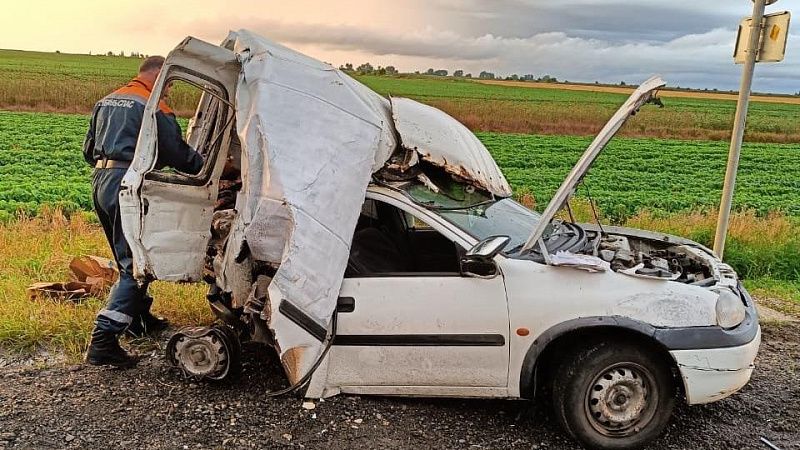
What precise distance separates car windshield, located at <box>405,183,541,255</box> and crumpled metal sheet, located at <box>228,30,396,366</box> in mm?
410

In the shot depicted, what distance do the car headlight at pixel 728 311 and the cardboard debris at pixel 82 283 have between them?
16.6 ft

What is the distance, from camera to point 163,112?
4.66 meters

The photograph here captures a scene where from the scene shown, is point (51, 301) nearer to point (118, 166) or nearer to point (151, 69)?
point (118, 166)

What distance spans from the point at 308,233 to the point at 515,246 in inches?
49.5

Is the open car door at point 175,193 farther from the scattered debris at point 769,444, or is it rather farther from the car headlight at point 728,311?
the scattered debris at point 769,444

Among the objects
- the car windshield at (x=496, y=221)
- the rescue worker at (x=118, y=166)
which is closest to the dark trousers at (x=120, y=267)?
the rescue worker at (x=118, y=166)

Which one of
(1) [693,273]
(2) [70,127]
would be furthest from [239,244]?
(2) [70,127]

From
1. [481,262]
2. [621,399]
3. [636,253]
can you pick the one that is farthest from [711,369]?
[481,262]

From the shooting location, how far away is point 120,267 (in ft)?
15.9

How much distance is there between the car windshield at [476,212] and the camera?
4074 mm

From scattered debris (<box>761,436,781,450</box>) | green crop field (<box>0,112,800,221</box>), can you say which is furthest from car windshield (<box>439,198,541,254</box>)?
green crop field (<box>0,112,800,221</box>)

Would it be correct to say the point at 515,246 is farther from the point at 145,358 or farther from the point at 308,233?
the point at 145,358

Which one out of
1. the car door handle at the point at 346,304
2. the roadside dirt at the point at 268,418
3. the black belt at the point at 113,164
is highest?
the black belt at the point at 113,164

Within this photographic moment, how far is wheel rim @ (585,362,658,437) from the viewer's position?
12.5 ft
